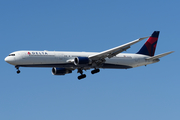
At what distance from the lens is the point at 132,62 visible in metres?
74.0

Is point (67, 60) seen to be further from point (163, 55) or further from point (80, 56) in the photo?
point (163, 55)

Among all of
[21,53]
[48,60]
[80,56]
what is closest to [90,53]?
[80,56]

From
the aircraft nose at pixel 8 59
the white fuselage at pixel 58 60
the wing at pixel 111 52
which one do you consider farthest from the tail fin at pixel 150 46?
the aircraft nose at pixel 8 59

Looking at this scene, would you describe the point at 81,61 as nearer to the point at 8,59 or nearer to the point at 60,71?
the point at 60,71

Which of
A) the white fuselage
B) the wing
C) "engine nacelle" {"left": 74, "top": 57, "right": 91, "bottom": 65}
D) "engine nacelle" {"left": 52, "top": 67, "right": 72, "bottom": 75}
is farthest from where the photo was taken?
"engine nacelle" {"left": 52, "top": 67, "right": 72, "bottom": 75}

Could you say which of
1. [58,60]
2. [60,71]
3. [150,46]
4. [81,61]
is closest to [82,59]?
[81,61]

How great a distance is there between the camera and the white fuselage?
209 ft

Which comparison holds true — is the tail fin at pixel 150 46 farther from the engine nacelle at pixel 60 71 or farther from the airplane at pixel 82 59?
the engine nacelle at pixel 60 71

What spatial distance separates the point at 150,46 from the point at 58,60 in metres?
22.9

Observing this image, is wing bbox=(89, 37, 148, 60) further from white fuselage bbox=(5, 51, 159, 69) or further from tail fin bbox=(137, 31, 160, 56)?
tail fin bbox=(137, 31, 160, 56)

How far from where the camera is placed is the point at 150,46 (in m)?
78.6

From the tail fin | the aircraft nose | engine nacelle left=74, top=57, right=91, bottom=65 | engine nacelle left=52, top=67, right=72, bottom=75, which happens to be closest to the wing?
engine nacelle left=74, top=57, right=91, bottom=65

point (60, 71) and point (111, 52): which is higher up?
point (111, 52)

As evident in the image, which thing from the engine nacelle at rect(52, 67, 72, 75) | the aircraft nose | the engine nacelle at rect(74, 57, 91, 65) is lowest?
the engine nacelle at rect(52, 67, 72, 75)
